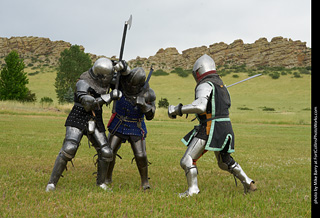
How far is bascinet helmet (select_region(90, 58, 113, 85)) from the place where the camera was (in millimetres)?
5340

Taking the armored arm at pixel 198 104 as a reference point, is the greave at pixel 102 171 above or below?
below

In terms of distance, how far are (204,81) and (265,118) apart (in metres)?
27.6

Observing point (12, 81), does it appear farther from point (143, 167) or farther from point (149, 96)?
point (143, 167)

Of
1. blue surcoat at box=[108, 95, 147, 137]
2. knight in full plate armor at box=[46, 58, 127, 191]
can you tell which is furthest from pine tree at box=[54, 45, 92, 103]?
knight in full plate armor at box=[46, 58, 127, 191]

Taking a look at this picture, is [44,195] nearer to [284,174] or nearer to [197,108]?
[197,108]

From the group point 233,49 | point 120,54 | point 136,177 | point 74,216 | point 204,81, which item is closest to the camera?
point 74,216

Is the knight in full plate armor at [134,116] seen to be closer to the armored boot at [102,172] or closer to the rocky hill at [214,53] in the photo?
the armored boot at [102,172]

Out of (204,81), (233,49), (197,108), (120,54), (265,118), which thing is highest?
(233,49)

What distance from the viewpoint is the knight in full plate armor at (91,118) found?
5125 millimetres

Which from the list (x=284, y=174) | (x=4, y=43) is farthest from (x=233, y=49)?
(x=284, y=174)

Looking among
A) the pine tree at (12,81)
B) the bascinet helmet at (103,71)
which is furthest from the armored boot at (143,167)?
the pine tree at (12,81)

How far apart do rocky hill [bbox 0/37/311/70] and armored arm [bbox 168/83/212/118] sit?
10430 cm

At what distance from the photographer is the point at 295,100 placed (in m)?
54.9

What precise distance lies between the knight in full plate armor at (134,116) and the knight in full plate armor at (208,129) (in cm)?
83
